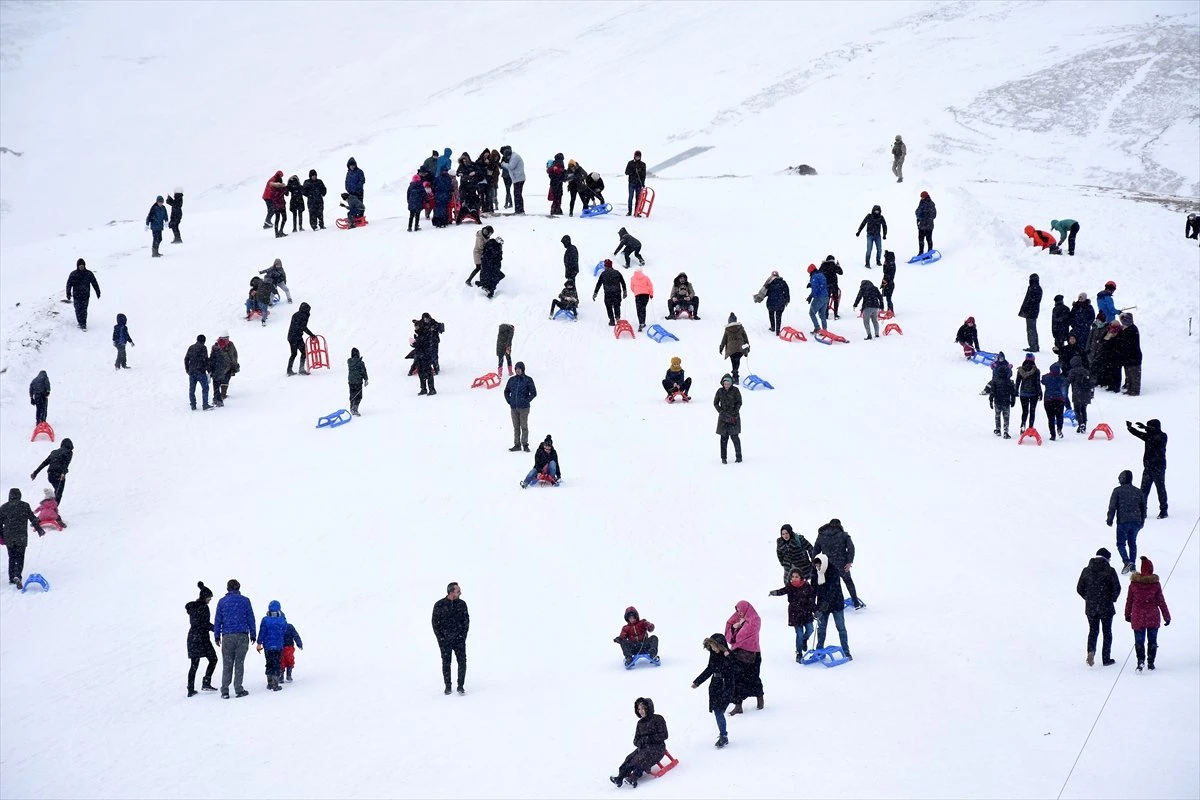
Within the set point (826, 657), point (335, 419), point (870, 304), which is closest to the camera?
point (826, 657)

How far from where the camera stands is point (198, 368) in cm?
2359

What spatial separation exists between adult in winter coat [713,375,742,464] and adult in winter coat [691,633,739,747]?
7.87 metres

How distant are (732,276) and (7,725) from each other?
19.2 meters

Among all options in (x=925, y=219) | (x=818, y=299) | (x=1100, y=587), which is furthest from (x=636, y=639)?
(x=925, y=219)

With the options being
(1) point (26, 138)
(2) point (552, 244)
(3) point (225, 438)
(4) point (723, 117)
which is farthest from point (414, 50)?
(3) point (225, 438)

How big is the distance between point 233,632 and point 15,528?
5.04 meters

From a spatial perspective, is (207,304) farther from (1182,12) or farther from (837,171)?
(1182,12)

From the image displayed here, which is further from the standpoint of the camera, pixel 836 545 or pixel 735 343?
pixel 735 343

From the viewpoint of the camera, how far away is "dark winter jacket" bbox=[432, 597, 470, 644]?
13.2m

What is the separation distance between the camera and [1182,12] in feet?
185

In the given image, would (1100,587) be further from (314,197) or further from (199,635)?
(314,197)

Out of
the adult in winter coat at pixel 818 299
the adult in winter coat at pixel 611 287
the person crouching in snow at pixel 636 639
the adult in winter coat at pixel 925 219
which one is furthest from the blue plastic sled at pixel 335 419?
the adult in winter coat at pixel 925 219

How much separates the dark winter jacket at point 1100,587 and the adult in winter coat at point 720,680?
3.53 meters

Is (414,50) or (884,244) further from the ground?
(414,50)
